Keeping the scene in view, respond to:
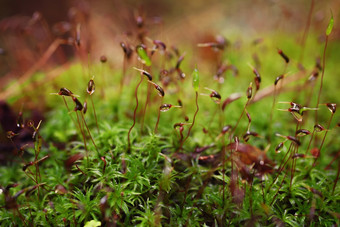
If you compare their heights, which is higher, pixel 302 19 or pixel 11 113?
pixel 302 19

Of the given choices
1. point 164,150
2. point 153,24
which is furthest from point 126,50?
point 153,24

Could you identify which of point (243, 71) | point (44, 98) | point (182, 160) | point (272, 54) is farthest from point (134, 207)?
point (272, 54)

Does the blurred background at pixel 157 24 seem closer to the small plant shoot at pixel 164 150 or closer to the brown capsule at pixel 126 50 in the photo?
the small plant shoot at pixel 164 150

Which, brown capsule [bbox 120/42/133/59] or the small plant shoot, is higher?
brown capsule [bbox 120/42/133/59]

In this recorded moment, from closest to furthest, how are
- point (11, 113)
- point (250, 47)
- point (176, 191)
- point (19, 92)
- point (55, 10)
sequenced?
1. point (176, 191)
2. point (11, 113)
3. point (19, 92)
4. point (250, 47)
5. point (55, 10)

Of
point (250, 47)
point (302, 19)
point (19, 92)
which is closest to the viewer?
point (19, 92)

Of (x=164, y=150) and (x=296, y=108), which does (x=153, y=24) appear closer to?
(x=164, y=150)

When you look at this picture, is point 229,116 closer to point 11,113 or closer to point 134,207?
Result: point 134,207

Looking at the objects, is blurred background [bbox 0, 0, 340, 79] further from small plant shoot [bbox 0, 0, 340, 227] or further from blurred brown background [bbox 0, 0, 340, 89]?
small plant shoot [bbox 0, 0, 340, 227]

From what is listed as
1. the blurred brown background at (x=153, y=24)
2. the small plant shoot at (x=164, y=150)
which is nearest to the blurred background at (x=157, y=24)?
the blurred brown background at (x=153, y=24)

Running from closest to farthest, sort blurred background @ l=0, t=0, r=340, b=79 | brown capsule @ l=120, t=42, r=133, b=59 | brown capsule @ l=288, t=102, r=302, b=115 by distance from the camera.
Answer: brown capsule @ l=288, t=102, r=302, b=115 → brown capsule @ l=120, t=42, r=133, b=59 → blurred background @ l=0, t=0, r=340, b=79

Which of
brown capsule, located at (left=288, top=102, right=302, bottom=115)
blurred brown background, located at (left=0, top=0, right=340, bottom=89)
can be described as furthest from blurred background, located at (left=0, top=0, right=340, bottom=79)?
brown capsule, located at (left=288, top=102, right=302, bottom=115)
